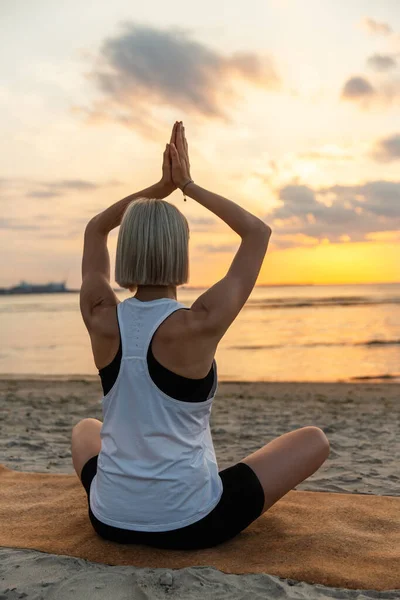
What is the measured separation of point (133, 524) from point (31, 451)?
3.12 meters

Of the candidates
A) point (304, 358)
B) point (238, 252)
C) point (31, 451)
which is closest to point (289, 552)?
point (238, 252)

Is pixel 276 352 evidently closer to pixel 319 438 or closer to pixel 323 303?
pixel 319 438

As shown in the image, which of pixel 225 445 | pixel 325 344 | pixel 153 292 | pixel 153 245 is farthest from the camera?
pixel 325 344

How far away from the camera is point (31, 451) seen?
18.2 feet

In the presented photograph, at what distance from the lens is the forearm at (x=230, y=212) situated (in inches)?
103

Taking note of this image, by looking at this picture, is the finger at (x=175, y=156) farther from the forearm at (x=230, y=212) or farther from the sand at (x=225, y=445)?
the sand at (x=225, y=445)

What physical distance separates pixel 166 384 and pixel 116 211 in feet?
3.09

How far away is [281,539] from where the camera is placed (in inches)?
122

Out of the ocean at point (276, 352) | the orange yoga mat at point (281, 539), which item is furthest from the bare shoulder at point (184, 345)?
the ocean at point (276, 352)

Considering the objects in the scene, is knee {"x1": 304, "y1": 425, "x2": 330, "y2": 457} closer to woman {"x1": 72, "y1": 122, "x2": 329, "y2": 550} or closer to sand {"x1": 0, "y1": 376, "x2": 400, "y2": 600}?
woman {"x1": 72, "y1": 122, "x2": 329, "y2": 550}

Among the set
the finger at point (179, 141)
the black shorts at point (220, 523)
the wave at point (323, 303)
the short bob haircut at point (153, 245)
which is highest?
the finger at point (179, 141)

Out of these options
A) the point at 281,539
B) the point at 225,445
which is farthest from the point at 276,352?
the point at 281,539

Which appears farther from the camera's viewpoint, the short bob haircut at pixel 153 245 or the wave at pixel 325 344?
the wave at pixel 325 344

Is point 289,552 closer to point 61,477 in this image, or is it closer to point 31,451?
point 61,477
